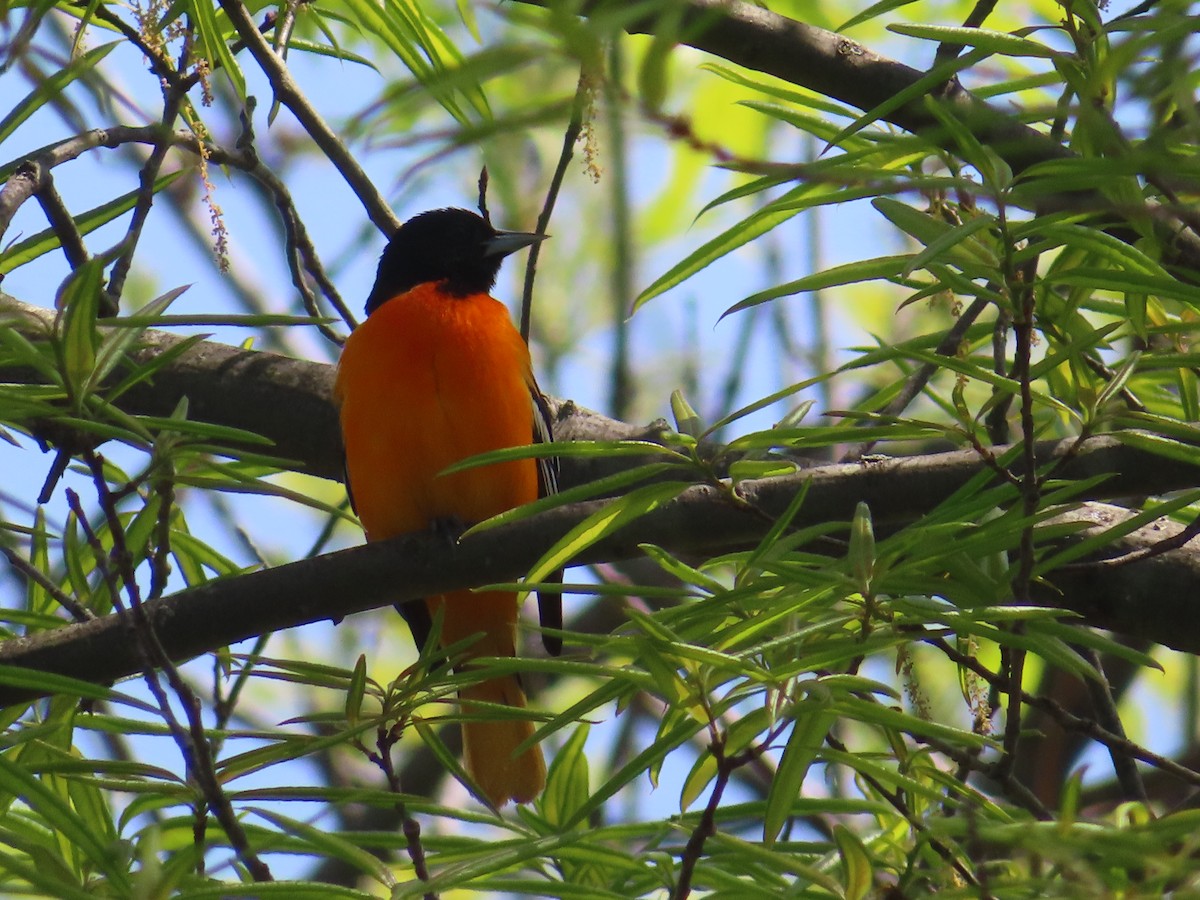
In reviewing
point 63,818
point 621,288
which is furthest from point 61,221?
point 621,288

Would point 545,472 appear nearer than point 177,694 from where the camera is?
No

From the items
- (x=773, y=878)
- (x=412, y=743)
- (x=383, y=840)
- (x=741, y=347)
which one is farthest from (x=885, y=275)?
(x=412, y=743)

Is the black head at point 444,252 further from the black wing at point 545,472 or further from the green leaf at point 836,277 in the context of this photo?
the green leaf at point 836,277

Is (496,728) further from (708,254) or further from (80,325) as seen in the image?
(80,325)

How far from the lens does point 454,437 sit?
4.39m

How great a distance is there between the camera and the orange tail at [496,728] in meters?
4.19

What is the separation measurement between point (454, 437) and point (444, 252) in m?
1.21

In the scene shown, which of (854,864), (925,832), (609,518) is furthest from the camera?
(609,518)

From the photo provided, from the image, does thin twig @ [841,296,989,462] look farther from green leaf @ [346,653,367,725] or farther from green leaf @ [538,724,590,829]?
green leaf @ [346,653,367,725]

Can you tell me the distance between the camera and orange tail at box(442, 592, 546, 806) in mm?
4188

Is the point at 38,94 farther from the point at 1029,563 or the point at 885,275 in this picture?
the point at 1029,563

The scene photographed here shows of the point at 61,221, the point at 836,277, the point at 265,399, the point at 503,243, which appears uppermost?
the point at 503,243

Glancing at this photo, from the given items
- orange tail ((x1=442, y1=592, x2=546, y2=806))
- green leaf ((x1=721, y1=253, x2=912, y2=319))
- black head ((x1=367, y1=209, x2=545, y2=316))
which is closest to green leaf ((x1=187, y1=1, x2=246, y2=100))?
green leaf ((x1=721, y1=253, x2=912, y2=319))

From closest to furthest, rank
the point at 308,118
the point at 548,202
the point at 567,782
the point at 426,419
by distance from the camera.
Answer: the point at 567,782 < the point at 548,202 < the point at 308,118 < the point at 426,419
